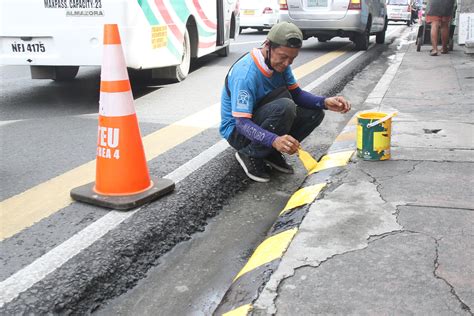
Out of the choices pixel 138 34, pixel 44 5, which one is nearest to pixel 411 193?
pixel 138 34

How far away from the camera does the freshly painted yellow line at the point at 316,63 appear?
27.0 feet

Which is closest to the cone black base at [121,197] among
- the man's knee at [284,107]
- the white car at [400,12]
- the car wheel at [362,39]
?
the man's knee at [284,107]

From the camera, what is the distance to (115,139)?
3215 millimetres

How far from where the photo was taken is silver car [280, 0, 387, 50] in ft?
35.9

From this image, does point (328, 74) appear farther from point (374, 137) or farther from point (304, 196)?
point (304, 196)

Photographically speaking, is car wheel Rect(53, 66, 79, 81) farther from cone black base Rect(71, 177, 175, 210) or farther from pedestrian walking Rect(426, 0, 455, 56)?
pedestrian walking Rect(426, 0, 455, 56)

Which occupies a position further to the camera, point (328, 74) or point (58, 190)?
point (328, 74)

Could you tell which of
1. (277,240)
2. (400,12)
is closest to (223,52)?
(277,240)

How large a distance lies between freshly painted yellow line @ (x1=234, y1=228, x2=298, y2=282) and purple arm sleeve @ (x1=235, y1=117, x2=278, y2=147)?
2.48 ft

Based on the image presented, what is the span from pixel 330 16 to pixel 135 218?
9023 mm

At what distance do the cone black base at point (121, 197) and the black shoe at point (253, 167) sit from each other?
27.7 inches

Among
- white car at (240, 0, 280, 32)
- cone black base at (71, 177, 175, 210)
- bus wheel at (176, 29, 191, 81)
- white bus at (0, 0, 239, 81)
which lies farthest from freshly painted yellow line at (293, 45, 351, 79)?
white car at (240, 0, 280, 32)

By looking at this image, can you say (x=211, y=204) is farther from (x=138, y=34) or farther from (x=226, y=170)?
(x=138, y=34)

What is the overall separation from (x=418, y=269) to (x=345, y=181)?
121 centimetres
